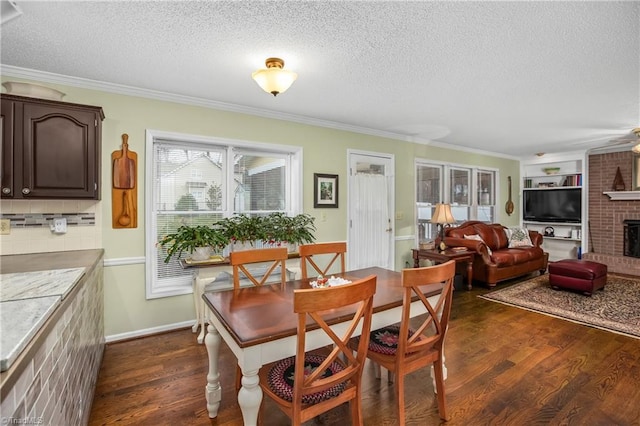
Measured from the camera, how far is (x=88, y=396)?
1.92m

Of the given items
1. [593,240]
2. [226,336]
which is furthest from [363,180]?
[593,240]

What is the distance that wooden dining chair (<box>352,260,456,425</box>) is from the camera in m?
1.68

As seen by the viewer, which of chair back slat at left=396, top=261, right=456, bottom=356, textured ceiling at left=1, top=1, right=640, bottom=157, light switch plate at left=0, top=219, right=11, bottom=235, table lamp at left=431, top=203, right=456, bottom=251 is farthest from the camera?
table lamp at left=431, top=203, right=456, bottom=251

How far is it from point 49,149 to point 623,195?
875 centimetres

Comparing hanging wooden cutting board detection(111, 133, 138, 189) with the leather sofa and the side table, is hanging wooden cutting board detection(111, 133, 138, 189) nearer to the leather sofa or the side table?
the side table

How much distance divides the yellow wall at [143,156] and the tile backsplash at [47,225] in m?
0.05

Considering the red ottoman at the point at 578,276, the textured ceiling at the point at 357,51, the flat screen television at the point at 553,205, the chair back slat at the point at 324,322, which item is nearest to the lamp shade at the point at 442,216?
the red ottoman at the point at 578,276

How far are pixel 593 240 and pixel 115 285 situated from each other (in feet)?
27.7

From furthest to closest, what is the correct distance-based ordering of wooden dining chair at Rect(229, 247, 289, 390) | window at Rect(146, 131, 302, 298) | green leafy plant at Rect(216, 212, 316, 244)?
green leafy plant at Rect(216, 212, 316, 244) < window at Rect(146, 131, 302, 298) < wooden dining chair at Rect(229, 247, 289, 390)

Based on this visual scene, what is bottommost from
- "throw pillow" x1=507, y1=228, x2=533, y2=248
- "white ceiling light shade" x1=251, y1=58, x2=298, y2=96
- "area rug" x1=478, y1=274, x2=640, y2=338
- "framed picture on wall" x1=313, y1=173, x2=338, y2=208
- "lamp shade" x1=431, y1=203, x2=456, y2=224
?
"area rug" x1=478, y1=274, x2=640, y2=338

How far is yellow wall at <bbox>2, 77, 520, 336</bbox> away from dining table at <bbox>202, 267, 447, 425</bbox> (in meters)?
1.62

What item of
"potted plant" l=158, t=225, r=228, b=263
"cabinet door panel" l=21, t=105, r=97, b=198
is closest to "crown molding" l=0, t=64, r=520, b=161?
"cabinet door panel" l=21, t=105, r=97, b=198

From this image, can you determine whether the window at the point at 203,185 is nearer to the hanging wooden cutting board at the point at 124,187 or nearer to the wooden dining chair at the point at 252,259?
the hanging wooden cutting board at the point at 124,187

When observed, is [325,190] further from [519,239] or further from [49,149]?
[519,239]
